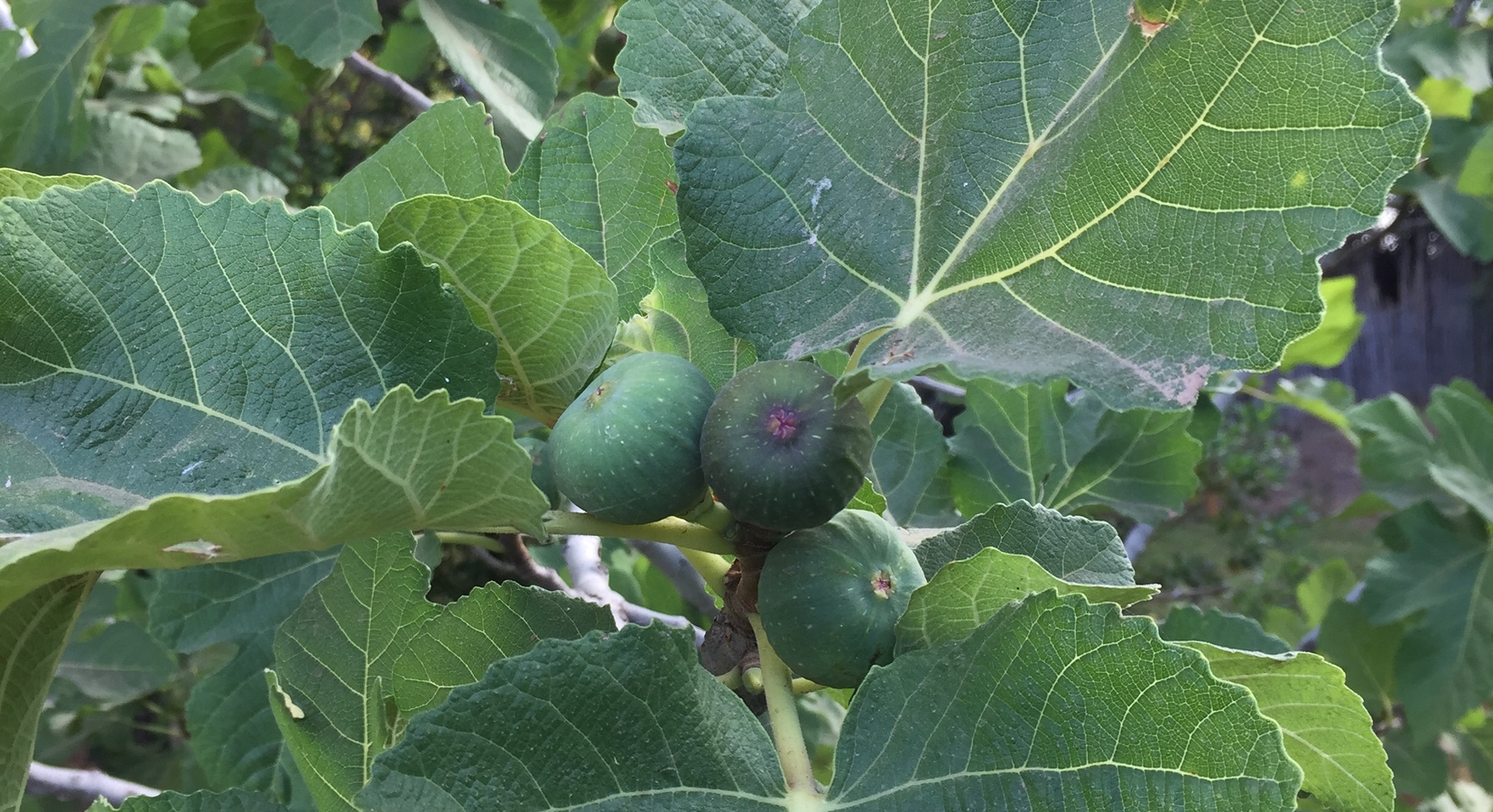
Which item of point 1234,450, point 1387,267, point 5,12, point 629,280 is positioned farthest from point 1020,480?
point 1387,267

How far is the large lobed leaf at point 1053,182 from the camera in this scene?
2.16 ft

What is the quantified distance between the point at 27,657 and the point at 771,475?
533 mm

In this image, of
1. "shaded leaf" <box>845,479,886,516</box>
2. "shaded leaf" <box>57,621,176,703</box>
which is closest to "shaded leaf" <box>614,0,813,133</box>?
"shaded leaf" <box>845,479,886,516</box>

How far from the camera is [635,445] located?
726mm

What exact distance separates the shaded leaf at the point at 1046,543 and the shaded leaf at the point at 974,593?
0.45 ft

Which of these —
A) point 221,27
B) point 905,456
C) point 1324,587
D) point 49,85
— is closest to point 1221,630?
point 905,456

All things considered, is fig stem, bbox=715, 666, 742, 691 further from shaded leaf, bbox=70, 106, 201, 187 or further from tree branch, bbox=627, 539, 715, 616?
shaded leaf, bbox=70, 106, 201, 187

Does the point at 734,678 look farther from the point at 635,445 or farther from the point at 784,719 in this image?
Answer: the point at 635,445

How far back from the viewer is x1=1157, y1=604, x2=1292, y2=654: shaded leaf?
1507mm

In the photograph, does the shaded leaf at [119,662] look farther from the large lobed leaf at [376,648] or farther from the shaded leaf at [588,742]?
the shaded leaf at [588,742]

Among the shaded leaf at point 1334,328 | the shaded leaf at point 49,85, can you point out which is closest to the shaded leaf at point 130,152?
the shaded leaf at point 49,85

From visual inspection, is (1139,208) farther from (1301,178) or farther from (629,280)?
(629,280)

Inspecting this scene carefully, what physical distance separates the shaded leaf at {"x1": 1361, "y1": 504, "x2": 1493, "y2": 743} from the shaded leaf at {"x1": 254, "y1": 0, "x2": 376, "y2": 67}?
2659 millimetres

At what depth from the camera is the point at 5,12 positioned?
82.9 inches
